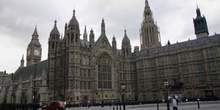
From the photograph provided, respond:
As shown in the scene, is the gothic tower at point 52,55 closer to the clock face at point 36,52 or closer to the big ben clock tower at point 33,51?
the big ben clock tower at point 33,51

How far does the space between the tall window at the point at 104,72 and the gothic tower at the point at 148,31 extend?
36554 mm

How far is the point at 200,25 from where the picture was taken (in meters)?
100

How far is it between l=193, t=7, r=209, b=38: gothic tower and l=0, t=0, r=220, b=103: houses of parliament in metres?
25.8

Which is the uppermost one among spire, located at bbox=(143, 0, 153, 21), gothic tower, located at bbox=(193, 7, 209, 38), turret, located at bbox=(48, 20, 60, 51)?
spire, located at bbox=(143, 0, 153, 21)

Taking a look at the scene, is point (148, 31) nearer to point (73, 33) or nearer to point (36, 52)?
point (73, 33)

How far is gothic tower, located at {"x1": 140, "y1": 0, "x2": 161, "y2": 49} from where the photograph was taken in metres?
109

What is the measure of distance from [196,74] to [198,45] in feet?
31.6

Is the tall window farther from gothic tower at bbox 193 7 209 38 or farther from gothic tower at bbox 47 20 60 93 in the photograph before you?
gothic tower at bbox 193 7 209 38

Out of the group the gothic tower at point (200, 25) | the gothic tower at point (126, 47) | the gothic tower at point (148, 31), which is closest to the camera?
the gothic tower at point (126, 47)

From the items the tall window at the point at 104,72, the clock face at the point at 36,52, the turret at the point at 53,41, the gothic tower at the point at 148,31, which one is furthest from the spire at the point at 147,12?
the clock face at the point at 36,52

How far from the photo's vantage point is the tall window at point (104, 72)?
72.0 m

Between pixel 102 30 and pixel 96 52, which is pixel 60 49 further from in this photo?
pixel 102 30

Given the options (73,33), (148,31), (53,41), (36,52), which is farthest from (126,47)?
(36,52)

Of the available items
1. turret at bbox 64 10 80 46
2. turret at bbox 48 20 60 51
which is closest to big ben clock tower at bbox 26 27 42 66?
turret at bbox 48 20 60 51
